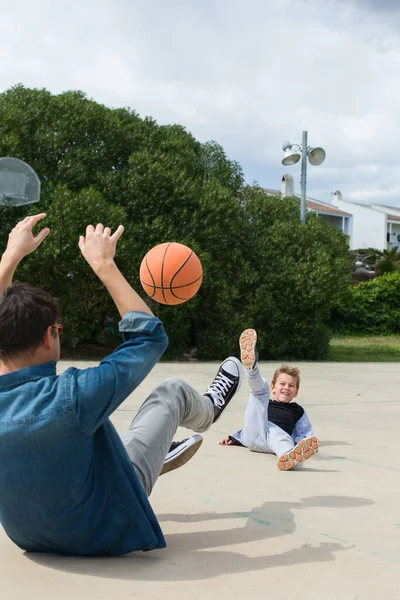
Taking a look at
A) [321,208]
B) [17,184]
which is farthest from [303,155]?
[321,208]

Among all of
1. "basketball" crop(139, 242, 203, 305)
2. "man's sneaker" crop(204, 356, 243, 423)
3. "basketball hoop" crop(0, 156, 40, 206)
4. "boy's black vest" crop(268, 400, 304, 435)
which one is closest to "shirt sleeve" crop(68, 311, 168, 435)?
"man's sneaker" crop(204, 356, 243, 423)

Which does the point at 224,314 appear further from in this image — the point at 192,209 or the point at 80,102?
the point at 80,102

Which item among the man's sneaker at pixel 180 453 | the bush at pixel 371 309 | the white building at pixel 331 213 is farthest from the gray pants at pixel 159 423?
the white building at pixel 331 213

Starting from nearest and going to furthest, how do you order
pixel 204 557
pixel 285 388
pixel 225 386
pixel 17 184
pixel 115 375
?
pixel 115 375 → pixel 204 557 → pixel 225 386 → pixel 285 388 → pixel 17 184

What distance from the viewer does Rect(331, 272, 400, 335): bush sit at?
32438mm

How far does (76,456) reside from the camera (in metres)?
2.80

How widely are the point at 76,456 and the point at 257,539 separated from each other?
1243mm

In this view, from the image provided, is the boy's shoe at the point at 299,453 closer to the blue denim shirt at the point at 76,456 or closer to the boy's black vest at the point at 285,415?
the boy's black vest at the point at 285,415

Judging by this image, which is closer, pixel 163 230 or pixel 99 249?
pixel 99 249

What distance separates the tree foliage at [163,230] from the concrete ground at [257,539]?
36.1 feet

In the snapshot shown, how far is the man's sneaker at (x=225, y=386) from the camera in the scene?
4125 mm

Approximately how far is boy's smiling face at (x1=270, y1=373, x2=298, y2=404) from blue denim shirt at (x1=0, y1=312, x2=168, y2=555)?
124 inches

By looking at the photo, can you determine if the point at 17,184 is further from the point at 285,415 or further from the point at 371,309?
the point at 371,309

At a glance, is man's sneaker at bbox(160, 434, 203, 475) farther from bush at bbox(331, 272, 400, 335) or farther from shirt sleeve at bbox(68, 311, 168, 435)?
bush at bbox(331, 272, 400, 335)
